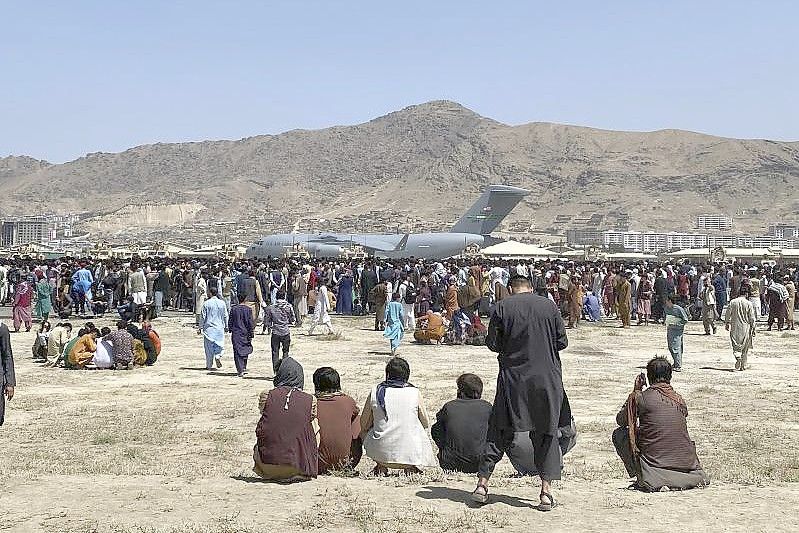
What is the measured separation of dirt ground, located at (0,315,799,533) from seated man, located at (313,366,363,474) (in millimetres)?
251

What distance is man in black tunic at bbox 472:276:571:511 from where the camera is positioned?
5.79 m

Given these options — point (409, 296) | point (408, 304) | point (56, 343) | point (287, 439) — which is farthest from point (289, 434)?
point (408, 304)

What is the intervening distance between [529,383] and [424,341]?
12318 mm

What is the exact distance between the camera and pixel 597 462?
331 inches

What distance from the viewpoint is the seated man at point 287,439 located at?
6.81 meters

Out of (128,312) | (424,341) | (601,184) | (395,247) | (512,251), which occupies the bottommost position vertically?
(424,341)

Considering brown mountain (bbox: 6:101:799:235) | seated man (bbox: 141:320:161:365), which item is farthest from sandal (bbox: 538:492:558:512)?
brown mountain (bbox: 6:101:799:235)

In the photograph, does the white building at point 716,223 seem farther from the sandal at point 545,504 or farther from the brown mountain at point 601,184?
the sandal at point 545,504

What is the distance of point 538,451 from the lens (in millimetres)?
5930

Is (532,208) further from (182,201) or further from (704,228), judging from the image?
(182,201)

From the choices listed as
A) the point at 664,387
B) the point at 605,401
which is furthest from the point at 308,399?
the point at 605,401

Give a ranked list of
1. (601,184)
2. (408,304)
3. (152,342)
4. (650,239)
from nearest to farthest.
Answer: (152,342)
(408,304)
(650,239)
(601,184)

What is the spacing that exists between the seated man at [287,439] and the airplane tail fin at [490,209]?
54.7 metres

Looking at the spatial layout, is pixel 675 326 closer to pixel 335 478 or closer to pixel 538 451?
pixel 335 478
